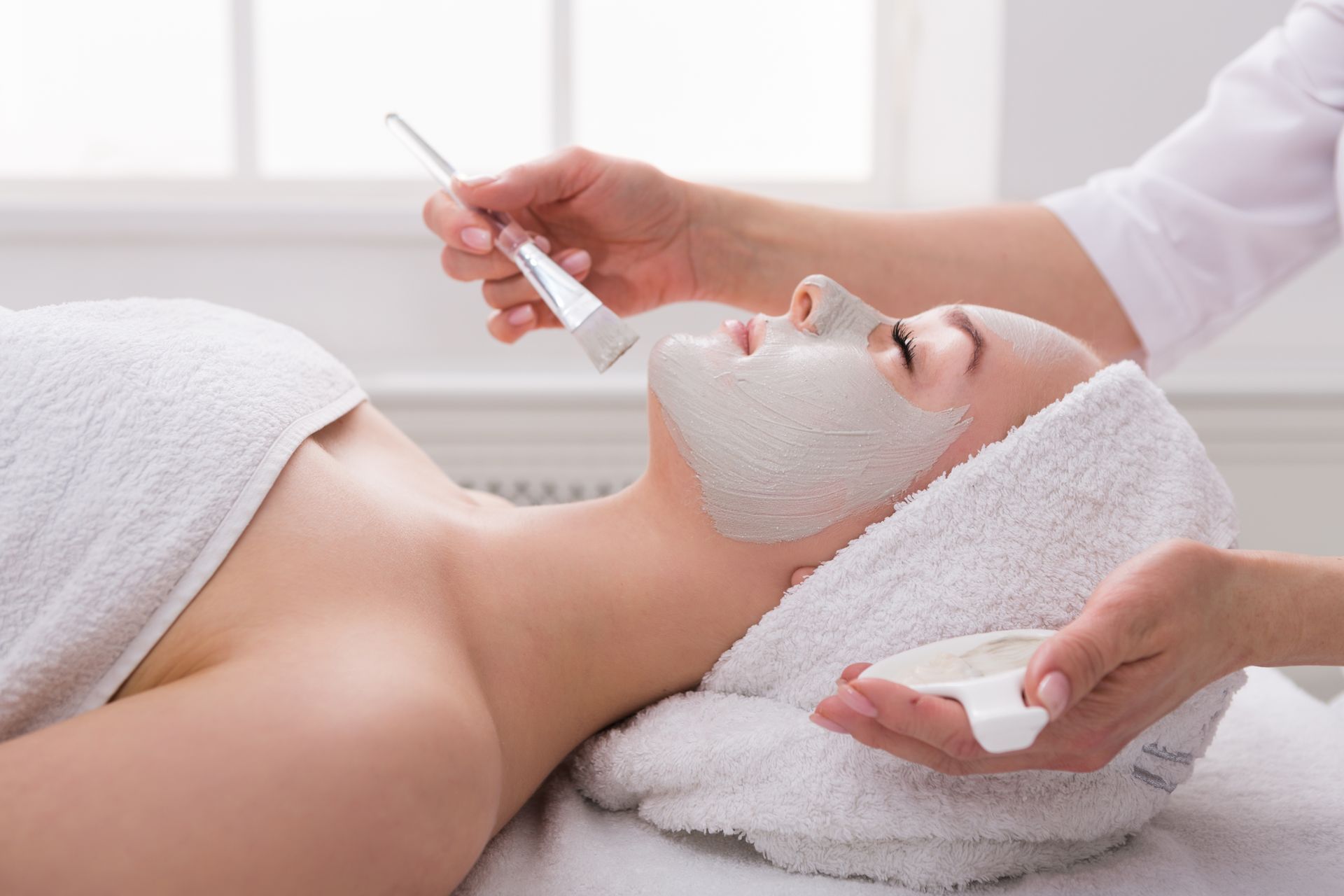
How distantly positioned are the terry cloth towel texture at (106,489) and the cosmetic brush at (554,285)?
0.76 feet

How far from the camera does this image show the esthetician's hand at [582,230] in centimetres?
107

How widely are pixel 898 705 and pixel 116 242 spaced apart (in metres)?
1.41

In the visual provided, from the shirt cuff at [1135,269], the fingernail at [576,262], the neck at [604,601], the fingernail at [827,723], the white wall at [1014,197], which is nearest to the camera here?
the fingernail at [827,723]

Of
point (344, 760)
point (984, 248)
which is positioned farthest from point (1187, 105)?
point (344, 760)

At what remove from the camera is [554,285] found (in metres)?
0.95

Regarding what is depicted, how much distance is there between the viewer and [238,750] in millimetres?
597

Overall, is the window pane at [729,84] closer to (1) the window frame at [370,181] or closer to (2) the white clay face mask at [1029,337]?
(1) the window frame at [370,181]

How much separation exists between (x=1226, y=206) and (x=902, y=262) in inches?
14.5

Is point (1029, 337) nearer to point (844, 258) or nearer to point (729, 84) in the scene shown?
point (844, 258)

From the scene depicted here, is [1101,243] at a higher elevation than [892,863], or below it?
higher

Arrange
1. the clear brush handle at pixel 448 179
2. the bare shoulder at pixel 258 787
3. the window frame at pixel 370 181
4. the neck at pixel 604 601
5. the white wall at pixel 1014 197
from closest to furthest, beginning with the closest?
the bare shoulder at pixel 258 787 → the neck at pixel 604 601 → the clear brush handle at pixel 448 179 → the white wall at pixel 1014 197 → the window frame at pixel 370 181

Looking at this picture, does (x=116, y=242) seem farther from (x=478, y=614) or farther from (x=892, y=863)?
(x=892, y=863)

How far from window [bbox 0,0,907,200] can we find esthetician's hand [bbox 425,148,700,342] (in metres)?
0.66

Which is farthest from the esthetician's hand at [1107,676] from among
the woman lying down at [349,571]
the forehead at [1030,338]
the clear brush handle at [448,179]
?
the clear brush handle at [448,179]
